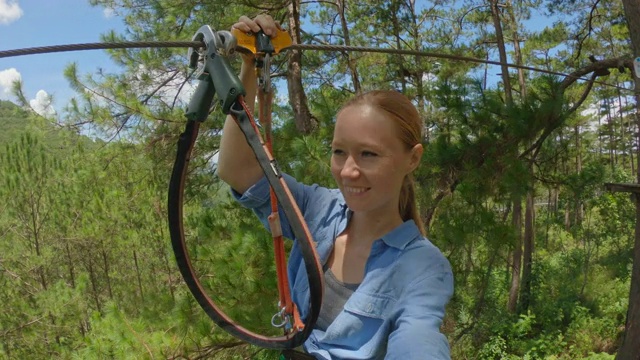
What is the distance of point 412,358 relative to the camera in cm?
67

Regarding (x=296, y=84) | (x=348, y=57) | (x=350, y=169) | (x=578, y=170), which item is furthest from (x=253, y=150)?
(x=578, y=170)

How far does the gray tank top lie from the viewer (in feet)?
2.82

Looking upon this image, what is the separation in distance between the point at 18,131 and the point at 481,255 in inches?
317

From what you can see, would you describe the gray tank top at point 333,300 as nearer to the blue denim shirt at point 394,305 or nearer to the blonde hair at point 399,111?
the blue denim shirt at point 394,305

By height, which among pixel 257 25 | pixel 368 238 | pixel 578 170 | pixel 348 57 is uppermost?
pixel 348 57

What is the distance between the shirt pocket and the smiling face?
0.50 feet

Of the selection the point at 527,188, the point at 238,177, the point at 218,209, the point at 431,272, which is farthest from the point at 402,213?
the point at 218,209

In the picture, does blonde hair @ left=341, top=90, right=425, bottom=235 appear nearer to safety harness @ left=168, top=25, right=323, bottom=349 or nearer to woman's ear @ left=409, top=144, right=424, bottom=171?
woman's ear @ left=409, top=144, right=424, bottom=171

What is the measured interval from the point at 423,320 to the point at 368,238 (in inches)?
8.8

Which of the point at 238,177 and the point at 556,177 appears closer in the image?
the point at 238,177

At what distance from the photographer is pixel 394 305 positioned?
0.79 m

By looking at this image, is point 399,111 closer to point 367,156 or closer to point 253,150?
point 367,156

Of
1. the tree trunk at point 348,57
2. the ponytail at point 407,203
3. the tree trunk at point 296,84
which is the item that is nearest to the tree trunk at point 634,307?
the tree trunk at point 296,84

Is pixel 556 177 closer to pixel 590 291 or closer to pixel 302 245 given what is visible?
pixel 302 245
